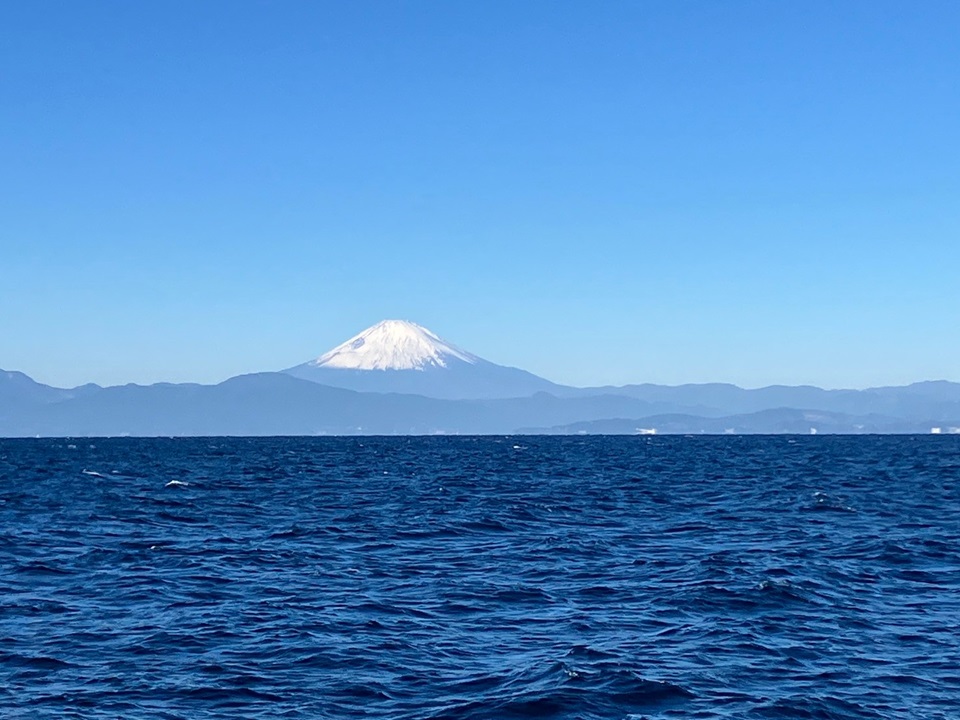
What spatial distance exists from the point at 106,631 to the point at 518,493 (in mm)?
40820

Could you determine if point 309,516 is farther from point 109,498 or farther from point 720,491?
point 720,491

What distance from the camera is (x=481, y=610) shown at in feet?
88.7

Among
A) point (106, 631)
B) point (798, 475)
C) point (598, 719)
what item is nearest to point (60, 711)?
point (106, 631)

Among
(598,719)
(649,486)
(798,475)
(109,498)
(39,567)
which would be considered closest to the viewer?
(598,719)

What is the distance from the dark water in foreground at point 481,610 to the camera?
63.7ft

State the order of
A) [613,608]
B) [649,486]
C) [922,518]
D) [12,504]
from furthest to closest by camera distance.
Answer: [649,486] → [12,504] → [922,518] → [613,608]

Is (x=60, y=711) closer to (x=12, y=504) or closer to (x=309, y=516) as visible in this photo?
(x=309, y=516)

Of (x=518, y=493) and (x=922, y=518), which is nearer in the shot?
(x=922, y=518)

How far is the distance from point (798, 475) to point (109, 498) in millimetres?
51122

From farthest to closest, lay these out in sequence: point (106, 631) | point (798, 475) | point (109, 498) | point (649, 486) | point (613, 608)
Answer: point (798, 475) < point (649, 486) < point (109, 498) < point (613, 608) < point (106, 631)

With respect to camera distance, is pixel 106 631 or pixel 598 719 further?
pixel 106 631

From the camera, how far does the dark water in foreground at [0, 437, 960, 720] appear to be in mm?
19422

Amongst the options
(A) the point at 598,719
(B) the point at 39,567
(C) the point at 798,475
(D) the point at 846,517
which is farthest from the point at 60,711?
(C) the point at 798,475

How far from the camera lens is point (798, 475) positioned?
82.7 m
